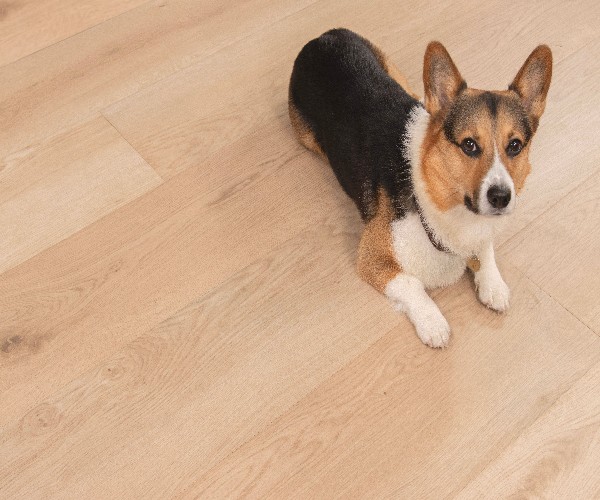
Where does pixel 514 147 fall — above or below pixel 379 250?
above

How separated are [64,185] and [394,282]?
1.03 metres

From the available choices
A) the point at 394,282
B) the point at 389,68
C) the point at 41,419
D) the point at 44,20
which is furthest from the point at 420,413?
the point at 44,20

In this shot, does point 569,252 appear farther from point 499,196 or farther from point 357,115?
point 357,115

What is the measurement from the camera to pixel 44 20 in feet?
8.13

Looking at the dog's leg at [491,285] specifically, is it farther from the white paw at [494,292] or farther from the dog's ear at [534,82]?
the dog's ear at [534,82]

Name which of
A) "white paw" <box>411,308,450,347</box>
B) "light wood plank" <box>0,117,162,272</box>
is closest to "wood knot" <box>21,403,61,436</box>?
"light wood plank" <box>0,117,162,272</box>

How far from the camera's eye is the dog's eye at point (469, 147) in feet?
4.76

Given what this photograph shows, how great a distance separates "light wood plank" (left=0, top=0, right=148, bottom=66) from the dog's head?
146 centimetres

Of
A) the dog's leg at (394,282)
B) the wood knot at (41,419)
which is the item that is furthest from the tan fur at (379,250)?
the wood knot at (41,419)

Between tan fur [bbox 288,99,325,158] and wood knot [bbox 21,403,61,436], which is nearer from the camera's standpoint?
wood knot [bbox 21,403,61,436]

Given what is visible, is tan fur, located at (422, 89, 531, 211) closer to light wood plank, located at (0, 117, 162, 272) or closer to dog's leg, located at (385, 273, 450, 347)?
dog's leg, located at (385, 273, 450, 347)

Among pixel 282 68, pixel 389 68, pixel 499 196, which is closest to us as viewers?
pixel 499 196

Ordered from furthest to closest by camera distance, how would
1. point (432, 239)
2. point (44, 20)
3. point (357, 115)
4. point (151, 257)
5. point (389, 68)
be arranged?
point (44, 20) → point (389, 68) → point (151, 257) → point (357, 115) → point (432, 239)

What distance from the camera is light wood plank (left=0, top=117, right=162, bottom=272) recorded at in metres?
1.93
